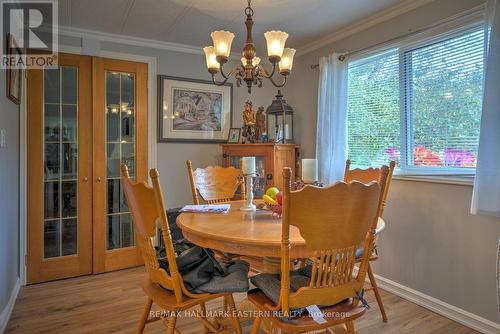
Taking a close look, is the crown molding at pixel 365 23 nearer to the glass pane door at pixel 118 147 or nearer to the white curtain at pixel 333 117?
the white curtain at pixel 333 117

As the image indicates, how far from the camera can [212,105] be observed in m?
3.79

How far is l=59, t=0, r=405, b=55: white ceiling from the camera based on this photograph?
2574 mm

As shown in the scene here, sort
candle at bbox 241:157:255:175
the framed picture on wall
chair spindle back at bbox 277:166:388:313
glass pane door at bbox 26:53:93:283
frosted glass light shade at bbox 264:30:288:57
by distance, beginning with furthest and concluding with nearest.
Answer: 1. the framed picture on wall
2. glass pane door at bbox 26:53:93:283
3. candle at bbox 241:157:255:175
4. frosted glass light shade at bbox 264:30:288:57
5. chair spindle back at bbox 277:166:388:313

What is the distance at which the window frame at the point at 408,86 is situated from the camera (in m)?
2.26

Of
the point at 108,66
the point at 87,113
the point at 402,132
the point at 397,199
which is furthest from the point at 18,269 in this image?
the point at 402,132

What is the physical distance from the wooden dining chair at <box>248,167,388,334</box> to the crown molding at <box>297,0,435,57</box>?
6.30 ft

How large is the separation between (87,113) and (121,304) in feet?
5.94

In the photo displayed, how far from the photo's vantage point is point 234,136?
12.5ft

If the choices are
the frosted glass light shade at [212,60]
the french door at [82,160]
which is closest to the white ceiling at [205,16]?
the french door at [82,160]

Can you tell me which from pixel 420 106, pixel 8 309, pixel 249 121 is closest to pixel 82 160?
pixel 8 309

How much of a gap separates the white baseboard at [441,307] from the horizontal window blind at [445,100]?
1.02 meters

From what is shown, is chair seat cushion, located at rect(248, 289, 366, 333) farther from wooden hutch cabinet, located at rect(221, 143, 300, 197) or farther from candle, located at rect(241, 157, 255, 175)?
wooden hutch cabinet, located at rect(221, 143, 300, 197)

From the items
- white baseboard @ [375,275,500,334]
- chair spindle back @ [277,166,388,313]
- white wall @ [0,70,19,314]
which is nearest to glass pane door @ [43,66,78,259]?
white wall @ [0,70,19,314]

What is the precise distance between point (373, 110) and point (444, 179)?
0.93 m
